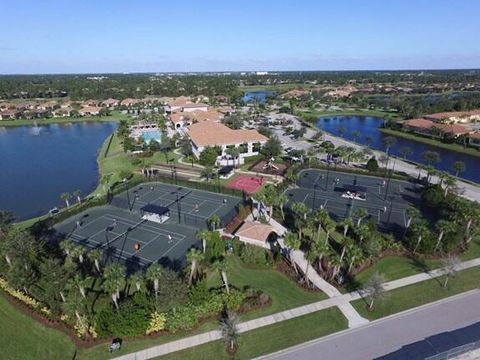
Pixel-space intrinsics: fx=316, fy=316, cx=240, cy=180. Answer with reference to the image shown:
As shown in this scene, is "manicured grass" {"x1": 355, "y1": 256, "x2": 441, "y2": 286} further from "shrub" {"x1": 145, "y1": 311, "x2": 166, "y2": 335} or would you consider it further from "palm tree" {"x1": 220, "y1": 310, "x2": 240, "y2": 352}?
"shrub" {"x1": 145, "y1": 311, "x2": 166, "y2": 335}

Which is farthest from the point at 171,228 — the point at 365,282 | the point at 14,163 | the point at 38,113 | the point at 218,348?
the point at 38,113

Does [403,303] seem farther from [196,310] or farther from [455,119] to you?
[455,119]

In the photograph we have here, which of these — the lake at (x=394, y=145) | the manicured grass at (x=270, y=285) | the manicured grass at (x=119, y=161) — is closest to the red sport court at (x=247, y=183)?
the manicured grass at (x=119, y=161)

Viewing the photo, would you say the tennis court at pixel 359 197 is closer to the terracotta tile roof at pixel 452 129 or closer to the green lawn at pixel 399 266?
the green lawn at pixel 399 266

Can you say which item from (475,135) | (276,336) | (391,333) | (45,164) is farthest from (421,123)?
(45,164)

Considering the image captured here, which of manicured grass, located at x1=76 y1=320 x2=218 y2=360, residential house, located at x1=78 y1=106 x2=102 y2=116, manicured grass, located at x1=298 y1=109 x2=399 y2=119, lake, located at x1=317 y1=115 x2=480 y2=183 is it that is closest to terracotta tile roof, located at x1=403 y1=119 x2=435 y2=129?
lake, located at x1=317 y1=115 x2=480 y2=183

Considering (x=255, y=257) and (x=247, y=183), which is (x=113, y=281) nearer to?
(x=255, y=257)
